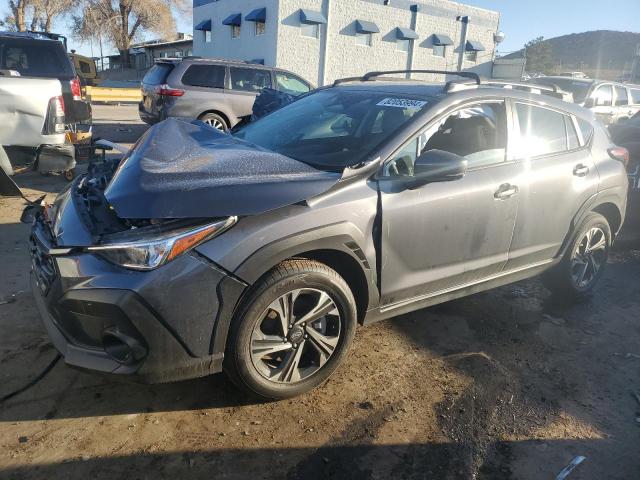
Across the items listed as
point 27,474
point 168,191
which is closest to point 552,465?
point 168,191

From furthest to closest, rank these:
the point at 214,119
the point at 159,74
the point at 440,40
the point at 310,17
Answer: the point at 440,40 < the point at 310,17 < the point at 214,119 < the point at 159,74

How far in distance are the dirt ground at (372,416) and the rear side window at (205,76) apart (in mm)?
7064

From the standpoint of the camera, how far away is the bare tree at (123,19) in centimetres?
4325

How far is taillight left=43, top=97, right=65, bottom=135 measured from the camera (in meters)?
5.90

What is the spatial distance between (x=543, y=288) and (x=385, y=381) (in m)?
2.37

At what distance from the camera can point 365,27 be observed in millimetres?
23594

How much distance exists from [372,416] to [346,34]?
77.2 feet

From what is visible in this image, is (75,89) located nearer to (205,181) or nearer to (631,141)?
(205,181)

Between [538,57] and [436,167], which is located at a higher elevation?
[538,57]

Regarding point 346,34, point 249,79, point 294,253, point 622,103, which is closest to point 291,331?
point 294,253

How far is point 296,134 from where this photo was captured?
3.52 meters

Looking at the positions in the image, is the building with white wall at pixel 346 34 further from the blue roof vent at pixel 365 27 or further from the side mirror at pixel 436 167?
the side mirror at pixel 436 167

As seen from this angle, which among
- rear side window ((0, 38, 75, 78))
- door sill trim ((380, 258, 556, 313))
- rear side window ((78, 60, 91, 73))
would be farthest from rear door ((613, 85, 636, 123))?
rear side window ((78, 60, 91, 73))

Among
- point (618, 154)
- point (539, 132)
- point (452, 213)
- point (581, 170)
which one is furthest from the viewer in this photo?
point (618, 154)
